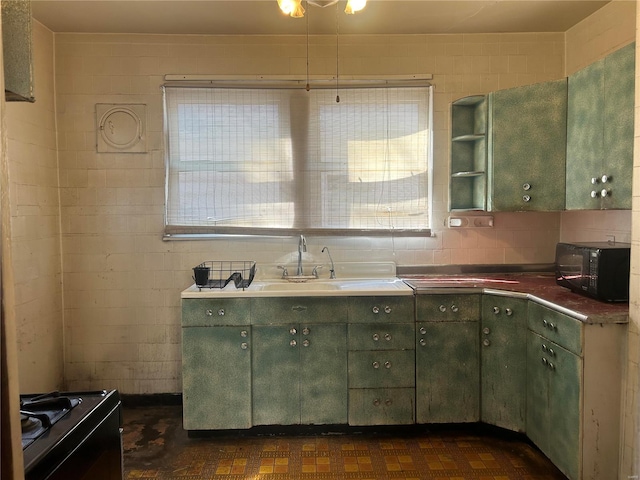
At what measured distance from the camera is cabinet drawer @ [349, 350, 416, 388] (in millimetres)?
2857

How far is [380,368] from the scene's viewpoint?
286cm

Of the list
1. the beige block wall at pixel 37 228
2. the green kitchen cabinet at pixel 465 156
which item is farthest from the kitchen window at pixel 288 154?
the beige block wall at pixel 37 228

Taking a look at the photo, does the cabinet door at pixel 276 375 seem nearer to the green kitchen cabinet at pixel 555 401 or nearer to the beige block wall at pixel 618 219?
the green kitchen cabinet at pixel 555 401

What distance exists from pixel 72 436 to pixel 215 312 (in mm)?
1702

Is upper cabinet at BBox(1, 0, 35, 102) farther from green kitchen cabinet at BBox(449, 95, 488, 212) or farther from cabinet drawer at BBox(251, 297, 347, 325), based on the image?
green kitchen cabinet at BBox(449, 95, 488, 212)

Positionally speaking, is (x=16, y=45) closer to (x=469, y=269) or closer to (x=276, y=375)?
(x=276, y=375)

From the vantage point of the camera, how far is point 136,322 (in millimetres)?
3381

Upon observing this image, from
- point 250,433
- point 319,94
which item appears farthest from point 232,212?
point 250,433

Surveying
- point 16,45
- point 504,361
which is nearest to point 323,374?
point 504,361

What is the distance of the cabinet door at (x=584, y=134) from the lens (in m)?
2.53

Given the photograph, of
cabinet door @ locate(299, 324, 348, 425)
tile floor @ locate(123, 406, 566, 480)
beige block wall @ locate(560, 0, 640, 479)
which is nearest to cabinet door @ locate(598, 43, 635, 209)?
beige block wall @ locate(560, 0, 640, 479)

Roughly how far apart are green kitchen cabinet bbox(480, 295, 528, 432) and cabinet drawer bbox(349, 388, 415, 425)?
18.0 inches

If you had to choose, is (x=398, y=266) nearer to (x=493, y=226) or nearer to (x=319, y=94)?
(x=493, y=226)

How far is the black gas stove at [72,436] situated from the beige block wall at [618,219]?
2074 millimetres
